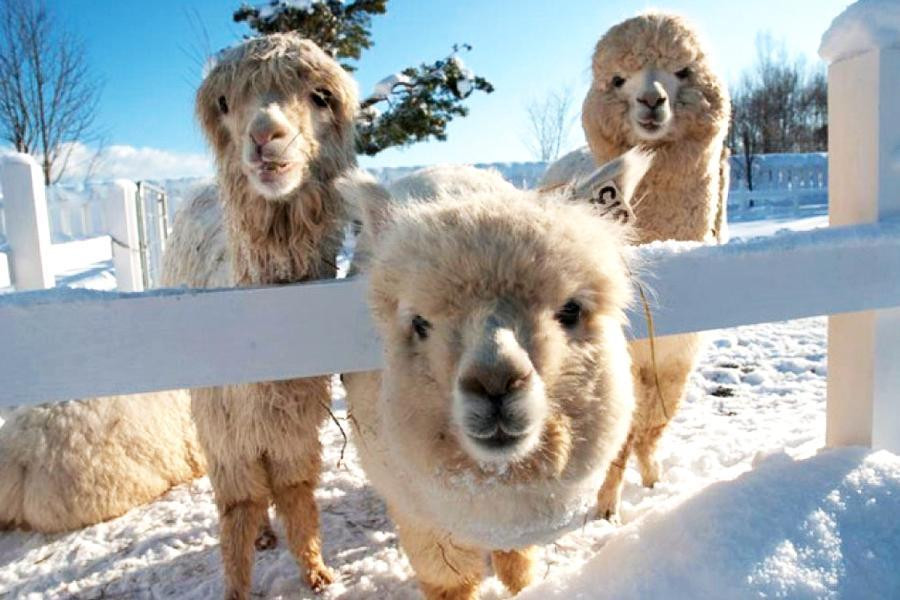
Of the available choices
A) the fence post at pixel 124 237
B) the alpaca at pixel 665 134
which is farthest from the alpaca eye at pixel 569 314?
the fence post at pixel 124 237

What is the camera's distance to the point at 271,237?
97.4 inches

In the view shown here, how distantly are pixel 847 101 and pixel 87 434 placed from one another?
3963mm

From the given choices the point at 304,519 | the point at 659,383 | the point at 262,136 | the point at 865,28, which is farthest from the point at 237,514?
the point at 865,28

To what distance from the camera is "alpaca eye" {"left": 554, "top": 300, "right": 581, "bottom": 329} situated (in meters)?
1.46

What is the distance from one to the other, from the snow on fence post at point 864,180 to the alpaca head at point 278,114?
6.13 ft

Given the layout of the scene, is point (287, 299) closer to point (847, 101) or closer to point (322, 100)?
point (322, 100)

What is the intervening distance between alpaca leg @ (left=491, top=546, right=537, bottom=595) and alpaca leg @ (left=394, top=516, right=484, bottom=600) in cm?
22

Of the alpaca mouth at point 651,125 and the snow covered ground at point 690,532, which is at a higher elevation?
the alpaca mouth at point 651,125

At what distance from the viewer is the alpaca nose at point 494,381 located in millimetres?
1201

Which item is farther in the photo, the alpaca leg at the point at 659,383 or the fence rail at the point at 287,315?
the alpaca leg at the point at 659,383

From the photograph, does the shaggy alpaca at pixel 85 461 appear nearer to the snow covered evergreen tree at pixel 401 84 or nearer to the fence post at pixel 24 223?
the fence post at pixel 24 223

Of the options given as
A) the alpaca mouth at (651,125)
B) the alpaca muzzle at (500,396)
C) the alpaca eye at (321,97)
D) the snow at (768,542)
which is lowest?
the snow at (768,542)

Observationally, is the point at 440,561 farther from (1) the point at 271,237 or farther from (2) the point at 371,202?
(1) the point at 271,237

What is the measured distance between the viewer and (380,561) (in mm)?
2805
